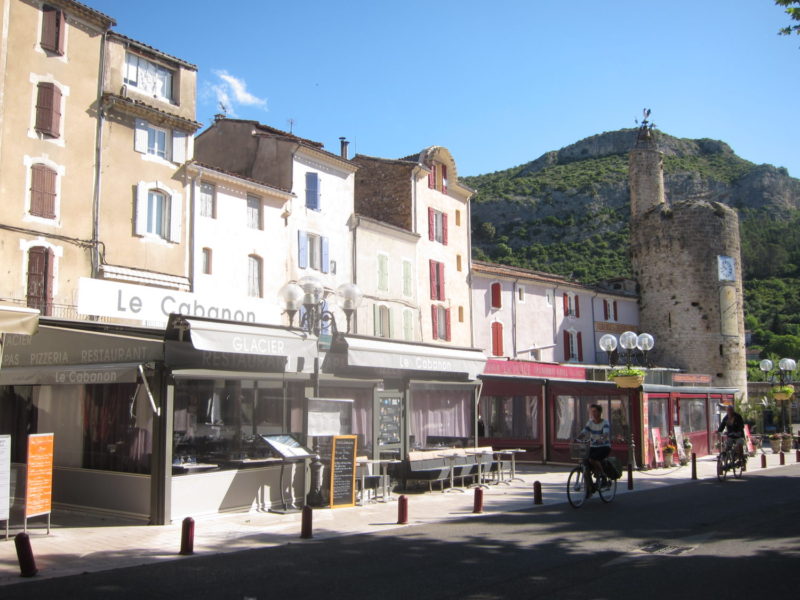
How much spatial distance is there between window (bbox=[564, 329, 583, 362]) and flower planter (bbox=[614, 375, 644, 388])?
23600 millimetres

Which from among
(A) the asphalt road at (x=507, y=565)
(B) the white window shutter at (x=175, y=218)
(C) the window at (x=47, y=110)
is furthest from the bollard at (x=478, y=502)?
(C) the window at (x=47, y=110)

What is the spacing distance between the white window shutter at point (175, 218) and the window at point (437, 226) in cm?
1407

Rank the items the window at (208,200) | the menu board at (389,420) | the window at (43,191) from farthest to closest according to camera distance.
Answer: the window at (208,200) < the window at (43,191) < the menu board at (389,420)

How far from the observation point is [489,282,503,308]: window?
129 feet

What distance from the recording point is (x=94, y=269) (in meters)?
21.9

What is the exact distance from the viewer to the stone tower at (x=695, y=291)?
159ft

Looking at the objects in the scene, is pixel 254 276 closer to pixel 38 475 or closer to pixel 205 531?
pixel 205 531

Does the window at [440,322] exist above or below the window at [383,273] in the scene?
below

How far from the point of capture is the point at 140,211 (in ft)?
75.8

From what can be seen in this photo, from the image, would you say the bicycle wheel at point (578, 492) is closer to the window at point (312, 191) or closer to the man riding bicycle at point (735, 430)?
the man riding bicycle at point (735, 430)

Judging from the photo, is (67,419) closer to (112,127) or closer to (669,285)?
(112,127)

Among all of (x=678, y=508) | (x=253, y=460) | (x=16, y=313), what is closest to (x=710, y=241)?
(x=678, y=508)

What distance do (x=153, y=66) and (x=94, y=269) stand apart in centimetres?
724

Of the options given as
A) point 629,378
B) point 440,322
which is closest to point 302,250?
point 440,322
